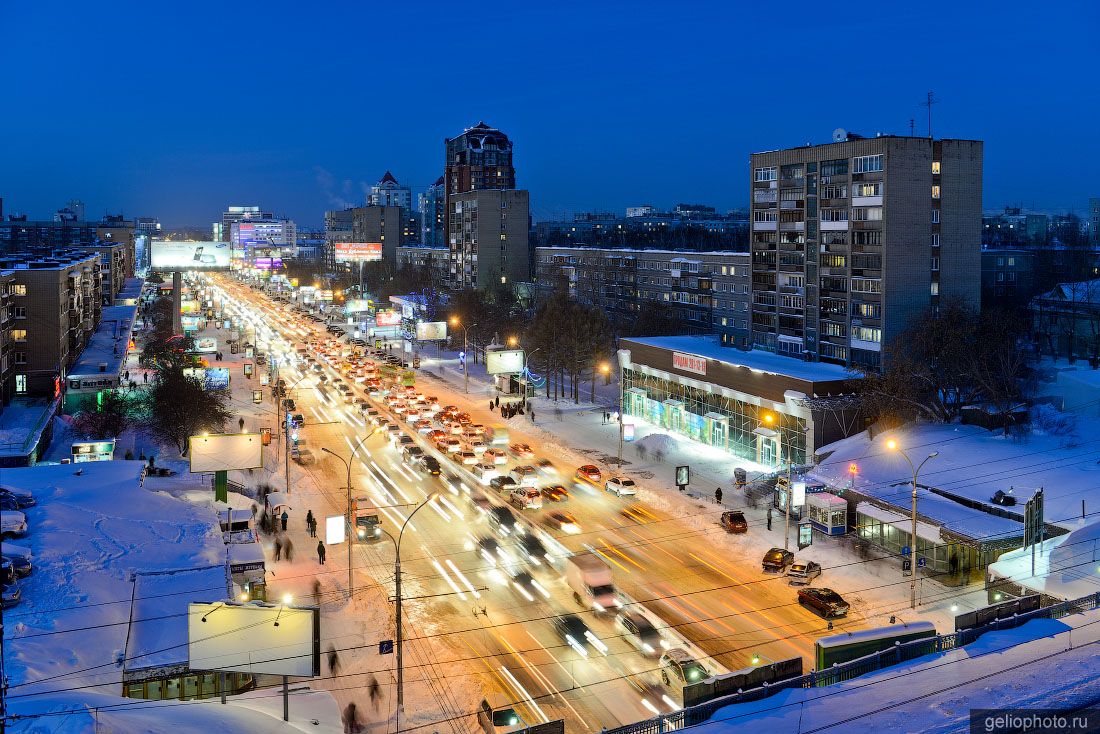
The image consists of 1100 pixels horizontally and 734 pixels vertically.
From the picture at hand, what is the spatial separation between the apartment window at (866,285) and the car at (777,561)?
27.6 metres

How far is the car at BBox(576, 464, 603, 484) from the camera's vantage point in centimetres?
4322

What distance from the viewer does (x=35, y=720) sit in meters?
17.9

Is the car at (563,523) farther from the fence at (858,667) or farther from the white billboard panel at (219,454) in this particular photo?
the fence at (858,667)

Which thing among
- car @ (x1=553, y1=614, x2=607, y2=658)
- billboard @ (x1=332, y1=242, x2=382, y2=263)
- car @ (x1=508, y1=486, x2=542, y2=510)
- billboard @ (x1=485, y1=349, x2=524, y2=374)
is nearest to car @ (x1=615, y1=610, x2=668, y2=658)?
car @ (x1=553, y1=614, x2=607, y2=658)

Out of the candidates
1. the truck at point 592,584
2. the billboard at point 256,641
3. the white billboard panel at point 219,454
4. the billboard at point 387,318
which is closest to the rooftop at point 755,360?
the truck at point 592,584

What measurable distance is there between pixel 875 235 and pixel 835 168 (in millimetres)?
5659

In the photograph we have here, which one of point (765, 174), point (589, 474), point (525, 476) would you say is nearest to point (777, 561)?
point (589, 474)

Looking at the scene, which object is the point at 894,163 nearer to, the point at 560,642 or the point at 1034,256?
the point at 560,642

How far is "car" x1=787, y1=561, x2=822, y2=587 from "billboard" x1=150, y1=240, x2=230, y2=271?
234 feet

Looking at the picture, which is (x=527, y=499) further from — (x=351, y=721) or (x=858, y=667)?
(x=858, y=667)

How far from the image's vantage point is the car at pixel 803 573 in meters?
29.8

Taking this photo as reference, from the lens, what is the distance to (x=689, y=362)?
169ft

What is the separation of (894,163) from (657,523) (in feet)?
98.0

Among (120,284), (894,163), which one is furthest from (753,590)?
(120,284)
